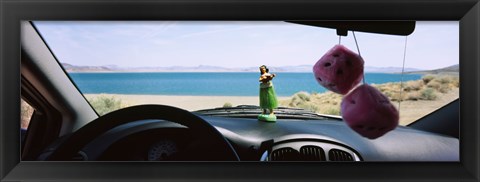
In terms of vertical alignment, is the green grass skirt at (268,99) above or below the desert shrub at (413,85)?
below

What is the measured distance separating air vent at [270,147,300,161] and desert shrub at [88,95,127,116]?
591 millimetres

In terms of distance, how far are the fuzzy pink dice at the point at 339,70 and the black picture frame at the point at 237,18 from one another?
118 mm

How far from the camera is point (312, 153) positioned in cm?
157

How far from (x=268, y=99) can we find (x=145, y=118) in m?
0.50

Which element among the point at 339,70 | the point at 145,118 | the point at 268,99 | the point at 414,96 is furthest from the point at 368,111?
the point at 145,118

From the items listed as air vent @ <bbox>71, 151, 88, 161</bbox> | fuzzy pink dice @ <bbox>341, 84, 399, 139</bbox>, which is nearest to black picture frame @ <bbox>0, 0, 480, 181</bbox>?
air vent @ <bbox>71, 151, 88, 161</bbox>

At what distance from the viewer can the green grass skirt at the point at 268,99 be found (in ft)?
5.39

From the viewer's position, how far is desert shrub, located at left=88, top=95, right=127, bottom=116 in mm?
1564

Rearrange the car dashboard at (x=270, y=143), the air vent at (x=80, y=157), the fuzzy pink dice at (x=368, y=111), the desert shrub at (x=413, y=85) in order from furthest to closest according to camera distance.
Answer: the desert shrub at (x=413, y=85)
the car dashboard at (x=270, y=143)
the air vent at (x=80, y=157)
the fuzzy pink dice at (x=368, y=111)

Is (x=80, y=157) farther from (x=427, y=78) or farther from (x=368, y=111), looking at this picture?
(x=427, y=78)

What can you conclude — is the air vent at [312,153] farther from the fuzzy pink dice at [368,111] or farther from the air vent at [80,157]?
the air vent at [80,157]

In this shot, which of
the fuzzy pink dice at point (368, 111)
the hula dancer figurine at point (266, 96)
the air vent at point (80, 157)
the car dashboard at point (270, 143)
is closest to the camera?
the fuzzy pink dice at point (368, 111)

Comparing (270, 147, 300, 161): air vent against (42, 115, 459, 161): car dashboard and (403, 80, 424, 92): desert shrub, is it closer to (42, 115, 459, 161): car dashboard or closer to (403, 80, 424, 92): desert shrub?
(42, 115, 459, 161): car dashboard

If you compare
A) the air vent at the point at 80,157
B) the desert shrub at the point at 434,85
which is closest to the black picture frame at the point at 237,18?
the air vent at the point at 80,157
